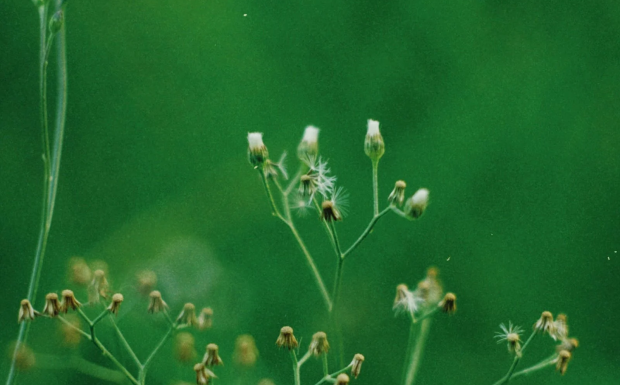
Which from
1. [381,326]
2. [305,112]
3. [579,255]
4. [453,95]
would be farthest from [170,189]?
[579,255]

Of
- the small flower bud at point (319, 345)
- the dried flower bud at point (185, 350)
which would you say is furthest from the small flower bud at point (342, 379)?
the dried flower bud at point (185, 350)

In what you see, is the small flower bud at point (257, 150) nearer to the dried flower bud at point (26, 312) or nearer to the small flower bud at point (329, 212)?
the small flower bud at point (329, 212)

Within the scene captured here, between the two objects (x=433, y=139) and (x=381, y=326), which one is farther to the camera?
(x=433, y=139)

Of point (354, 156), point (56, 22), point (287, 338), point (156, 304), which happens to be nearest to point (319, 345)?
point (287, 338)

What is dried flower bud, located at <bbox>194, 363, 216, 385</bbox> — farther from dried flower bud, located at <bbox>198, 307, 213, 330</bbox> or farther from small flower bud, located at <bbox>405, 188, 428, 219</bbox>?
small flower bud, located at <bbox>405, 188, 428, 219</bbox>

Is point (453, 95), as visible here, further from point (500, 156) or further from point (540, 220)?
point (540, 220)
